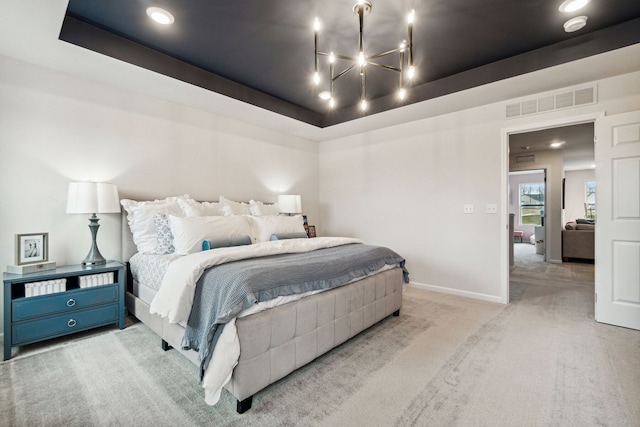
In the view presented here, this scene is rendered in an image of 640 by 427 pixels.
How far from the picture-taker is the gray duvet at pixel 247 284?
5.16 ft

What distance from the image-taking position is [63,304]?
2365 mm

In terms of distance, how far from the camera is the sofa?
19.8ft

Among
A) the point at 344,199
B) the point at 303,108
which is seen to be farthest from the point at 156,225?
the point at 344,199

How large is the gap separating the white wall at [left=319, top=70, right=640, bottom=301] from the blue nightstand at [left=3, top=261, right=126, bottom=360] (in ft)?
11.2

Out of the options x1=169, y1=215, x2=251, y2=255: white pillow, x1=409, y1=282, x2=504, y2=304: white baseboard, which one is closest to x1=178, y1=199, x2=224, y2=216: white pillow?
x1=169, y1=215, x2=251, y2=255: white pillow

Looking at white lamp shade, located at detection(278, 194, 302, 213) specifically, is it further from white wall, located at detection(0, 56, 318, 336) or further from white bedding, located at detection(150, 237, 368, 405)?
white bedding, located at detection(150, 237, 368, 405)

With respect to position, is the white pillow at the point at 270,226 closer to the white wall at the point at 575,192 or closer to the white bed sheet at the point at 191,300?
the white bed sheet at the point at 191,300

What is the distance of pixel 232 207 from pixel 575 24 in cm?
378

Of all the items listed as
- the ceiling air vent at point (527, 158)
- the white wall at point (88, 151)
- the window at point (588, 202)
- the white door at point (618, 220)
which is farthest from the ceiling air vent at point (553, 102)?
the window at point (588, 202)

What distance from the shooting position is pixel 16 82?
2518mm

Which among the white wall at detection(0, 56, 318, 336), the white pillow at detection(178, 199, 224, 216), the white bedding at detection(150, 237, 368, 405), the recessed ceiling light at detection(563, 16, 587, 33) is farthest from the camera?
the white pillow at detection(178, 199, 224, 216)

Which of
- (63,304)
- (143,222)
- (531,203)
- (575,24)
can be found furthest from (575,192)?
(63,304)

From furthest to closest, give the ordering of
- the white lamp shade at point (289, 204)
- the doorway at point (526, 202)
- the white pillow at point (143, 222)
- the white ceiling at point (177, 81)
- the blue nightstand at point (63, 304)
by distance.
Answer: the doorway at point (526, 202) → the white lamp shade at point (289, 204) → the white pillow at point (143, 222) → the blue nightstand at point (63, 304) → the white ceiling at point (177, 81)

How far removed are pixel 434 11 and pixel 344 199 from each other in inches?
125
